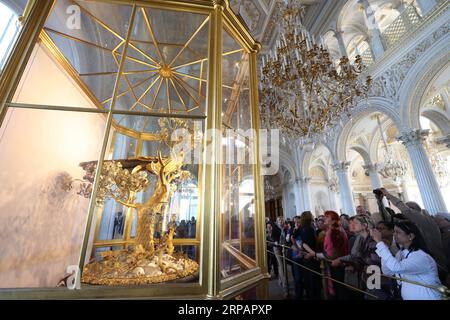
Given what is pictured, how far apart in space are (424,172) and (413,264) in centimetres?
680

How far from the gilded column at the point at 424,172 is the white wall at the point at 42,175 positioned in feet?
29.6

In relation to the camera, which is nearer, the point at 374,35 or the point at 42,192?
the point at 42,192

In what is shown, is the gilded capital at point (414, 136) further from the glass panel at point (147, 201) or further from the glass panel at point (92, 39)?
the glass panel at point (92, 39)

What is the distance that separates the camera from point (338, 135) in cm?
1064

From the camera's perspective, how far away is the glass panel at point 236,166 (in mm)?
1353

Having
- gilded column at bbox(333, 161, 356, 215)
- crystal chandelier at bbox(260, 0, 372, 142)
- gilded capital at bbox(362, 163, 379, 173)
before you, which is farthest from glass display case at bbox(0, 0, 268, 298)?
gilded capital at bbox(362, 163, 379, 173)

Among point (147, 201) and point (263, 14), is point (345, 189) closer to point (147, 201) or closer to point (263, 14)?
point (263, 14)

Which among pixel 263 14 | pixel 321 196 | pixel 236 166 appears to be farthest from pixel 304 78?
pixel 321 196

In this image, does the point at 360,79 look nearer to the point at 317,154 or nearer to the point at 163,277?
the point at 317,154

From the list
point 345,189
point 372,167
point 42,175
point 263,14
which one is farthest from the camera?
point 372,167

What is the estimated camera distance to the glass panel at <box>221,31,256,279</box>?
1353mm

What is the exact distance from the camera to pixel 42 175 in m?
1.91

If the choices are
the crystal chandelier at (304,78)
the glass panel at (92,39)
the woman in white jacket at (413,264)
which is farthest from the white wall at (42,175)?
the crystal chandelier at (304,78)

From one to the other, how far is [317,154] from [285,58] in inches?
450
